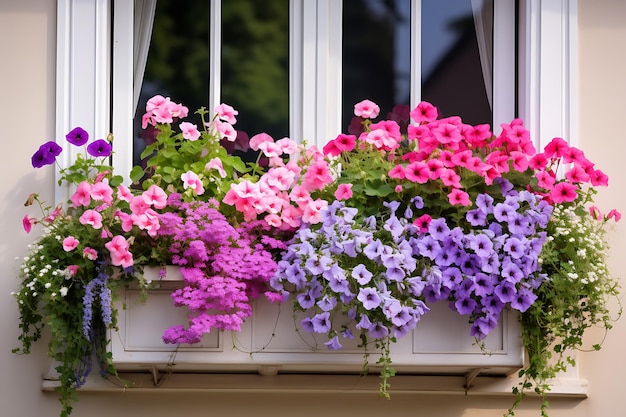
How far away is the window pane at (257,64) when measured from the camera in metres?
4.71

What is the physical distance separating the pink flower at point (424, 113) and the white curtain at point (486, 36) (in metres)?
0.45

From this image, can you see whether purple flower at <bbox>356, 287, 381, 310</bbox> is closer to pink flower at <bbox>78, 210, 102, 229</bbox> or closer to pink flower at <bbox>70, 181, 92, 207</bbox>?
pink flower at <bbox>78, 210, 102, 229</bbox>

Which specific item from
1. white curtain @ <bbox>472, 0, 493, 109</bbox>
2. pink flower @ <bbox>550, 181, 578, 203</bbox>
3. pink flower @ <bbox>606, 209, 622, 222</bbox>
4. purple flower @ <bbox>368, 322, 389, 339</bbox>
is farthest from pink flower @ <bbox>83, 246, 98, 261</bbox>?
pink flower @ <bbox>606, 209, 622, 222</bbox>

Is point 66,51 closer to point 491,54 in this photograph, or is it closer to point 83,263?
point 83,263

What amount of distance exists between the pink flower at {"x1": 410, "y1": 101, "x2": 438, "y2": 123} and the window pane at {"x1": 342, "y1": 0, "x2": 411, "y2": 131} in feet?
1.05

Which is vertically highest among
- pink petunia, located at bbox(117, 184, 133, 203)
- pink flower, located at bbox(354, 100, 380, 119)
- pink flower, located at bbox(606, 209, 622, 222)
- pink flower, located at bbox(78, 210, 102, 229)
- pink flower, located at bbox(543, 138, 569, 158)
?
pink flower, located at bbox(354, 100, 380, 119)

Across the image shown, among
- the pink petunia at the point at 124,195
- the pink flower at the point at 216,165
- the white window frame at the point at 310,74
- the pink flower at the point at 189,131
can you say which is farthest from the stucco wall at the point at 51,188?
the pink flower at the point at 216,165

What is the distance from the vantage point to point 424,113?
441 centimetres

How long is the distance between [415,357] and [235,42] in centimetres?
159

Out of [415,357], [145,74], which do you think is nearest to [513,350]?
[415,357]

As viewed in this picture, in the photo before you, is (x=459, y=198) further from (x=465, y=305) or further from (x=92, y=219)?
(x=92, y=219)

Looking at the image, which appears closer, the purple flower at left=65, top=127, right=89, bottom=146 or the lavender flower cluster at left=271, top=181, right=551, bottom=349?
the lavender flower cluster at left=271, top=181, right=551, bottom=349

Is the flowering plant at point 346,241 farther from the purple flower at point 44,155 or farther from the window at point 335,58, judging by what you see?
the window at point 335,58

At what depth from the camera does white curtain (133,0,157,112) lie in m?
4.72
